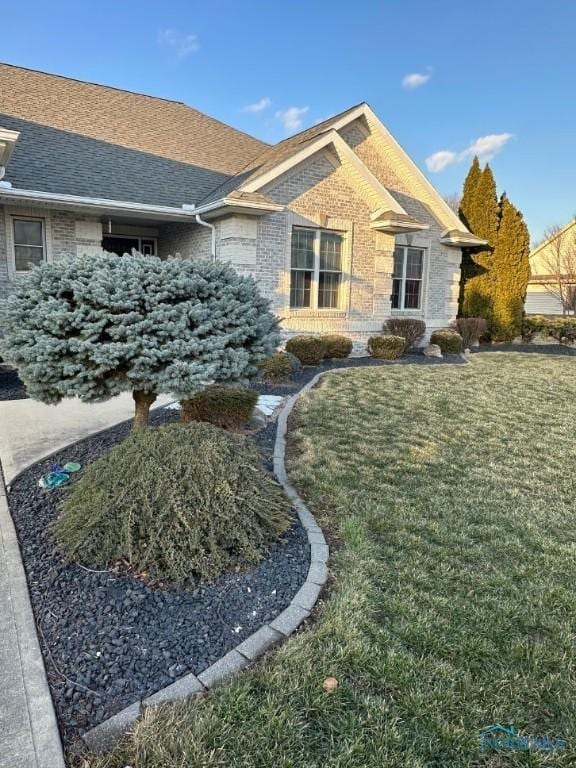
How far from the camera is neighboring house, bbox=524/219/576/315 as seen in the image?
18875 mm

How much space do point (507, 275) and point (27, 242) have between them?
13.6 m

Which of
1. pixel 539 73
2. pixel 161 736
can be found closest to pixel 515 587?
pixel 161 736

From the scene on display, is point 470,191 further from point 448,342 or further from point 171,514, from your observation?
→ point 171,514

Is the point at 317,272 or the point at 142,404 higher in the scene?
the point at 317,272

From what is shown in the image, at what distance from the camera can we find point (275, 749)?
190 centimetres

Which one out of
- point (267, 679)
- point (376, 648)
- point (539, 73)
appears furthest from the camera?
point (539, 73)

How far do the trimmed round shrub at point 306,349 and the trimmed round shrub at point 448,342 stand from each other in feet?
14.7

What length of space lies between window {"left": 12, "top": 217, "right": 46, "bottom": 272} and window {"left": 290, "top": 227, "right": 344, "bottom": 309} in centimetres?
545

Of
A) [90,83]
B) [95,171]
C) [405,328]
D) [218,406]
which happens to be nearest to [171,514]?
[218,406]

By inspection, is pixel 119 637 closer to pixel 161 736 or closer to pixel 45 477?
pixel 161 736

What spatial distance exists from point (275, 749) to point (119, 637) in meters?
1.04

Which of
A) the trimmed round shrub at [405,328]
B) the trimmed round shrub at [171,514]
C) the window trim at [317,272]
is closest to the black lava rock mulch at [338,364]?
the trimmed round shrub at [405,328]

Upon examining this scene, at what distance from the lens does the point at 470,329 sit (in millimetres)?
15055

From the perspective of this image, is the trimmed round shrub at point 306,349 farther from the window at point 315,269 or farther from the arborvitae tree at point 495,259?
the arborvitae tree at point 495,259
